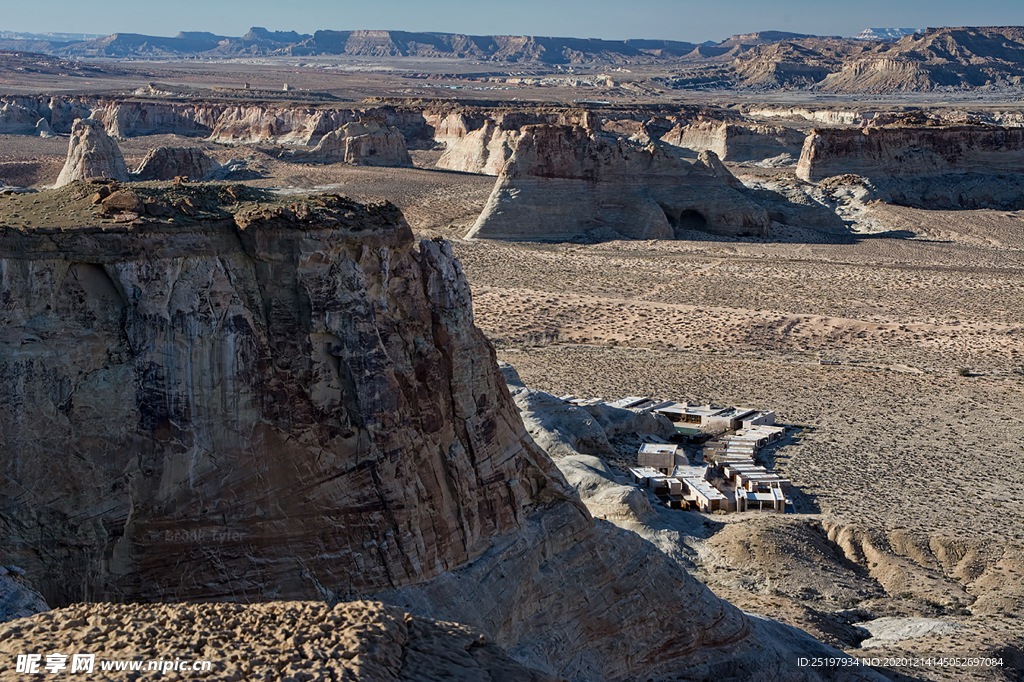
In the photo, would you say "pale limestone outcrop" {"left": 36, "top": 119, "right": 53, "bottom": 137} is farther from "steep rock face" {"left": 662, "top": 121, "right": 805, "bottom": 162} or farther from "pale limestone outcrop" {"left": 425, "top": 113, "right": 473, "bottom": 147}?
"steep rock face" {"left": 662, "top": 121, "right": 805, "bottom": 162}

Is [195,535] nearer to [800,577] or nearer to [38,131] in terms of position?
[800,577]

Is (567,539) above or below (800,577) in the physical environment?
above

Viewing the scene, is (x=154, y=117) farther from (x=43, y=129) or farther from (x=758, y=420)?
(x=758, y=420)

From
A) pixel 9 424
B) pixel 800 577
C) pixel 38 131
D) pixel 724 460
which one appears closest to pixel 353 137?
pixel 38 131

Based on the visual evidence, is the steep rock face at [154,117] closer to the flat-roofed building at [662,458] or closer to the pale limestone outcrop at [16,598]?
the flat-roofed building at [662,458]

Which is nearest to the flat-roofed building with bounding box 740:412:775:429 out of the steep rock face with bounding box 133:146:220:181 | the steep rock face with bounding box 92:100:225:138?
the steep rock face with bounding box 133:146:220:181
